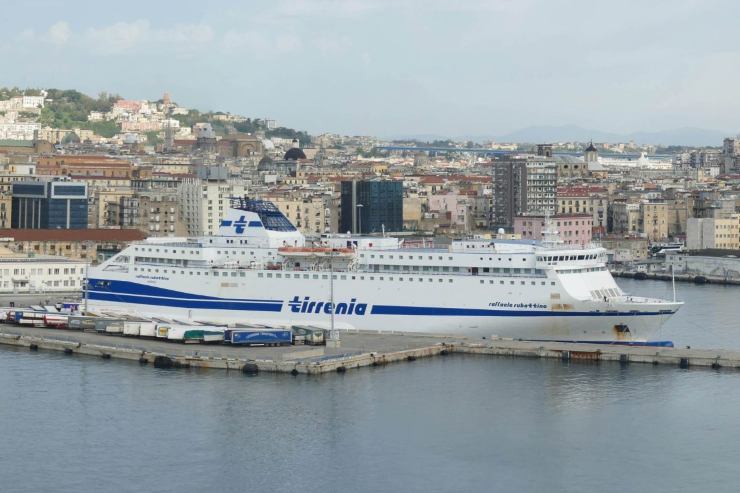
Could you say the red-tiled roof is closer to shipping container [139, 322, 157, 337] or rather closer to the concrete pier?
the concrete pier

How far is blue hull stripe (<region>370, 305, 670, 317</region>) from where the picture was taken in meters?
31.3

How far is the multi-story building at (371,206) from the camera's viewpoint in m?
63.5

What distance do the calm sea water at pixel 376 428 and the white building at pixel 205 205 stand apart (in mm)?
25841

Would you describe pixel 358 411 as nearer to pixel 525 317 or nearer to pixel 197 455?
pixel 197 455

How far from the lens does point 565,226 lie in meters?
59.4

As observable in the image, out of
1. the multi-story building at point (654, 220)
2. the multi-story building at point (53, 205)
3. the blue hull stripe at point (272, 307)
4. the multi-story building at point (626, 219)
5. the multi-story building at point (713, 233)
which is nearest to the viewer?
the blue hull stripe at point (272, 307)

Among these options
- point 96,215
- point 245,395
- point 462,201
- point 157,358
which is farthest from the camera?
point 462,201

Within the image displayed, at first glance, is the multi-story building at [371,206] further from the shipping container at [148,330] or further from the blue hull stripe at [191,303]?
the shipping container at [148,330]

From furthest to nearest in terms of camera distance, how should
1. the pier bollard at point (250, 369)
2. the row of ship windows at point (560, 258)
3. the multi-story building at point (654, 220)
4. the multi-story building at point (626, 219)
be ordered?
the multi-story building at point (626, 219) → the multi-story building at point (654, 220) → the row of ship windows at point (560, 258) → the pier bollard at point (250, 369)

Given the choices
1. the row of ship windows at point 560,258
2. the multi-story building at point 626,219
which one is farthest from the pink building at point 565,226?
the row of ship windows at point 560,258

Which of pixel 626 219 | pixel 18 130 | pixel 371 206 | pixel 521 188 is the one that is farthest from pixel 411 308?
pixel 18 130

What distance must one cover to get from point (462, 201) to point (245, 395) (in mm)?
43520

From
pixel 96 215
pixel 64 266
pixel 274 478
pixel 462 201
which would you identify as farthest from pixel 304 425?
pixel 462 201

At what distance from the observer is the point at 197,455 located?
23281 mm
